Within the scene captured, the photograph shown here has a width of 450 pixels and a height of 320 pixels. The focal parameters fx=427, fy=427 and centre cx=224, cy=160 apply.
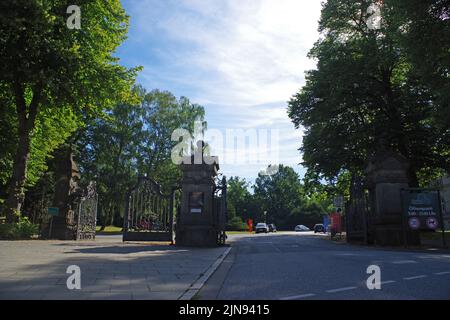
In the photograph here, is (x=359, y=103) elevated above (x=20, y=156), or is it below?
above

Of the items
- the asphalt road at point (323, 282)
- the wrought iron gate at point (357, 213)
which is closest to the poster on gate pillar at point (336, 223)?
the wrought iron gate at point (357, 213)

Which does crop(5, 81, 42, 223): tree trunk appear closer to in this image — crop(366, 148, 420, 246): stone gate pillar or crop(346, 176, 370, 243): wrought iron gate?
crop(346, 176, 370, 243): wrought iron gate

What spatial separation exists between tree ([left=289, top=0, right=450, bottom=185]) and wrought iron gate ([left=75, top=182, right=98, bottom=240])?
16.0 meters

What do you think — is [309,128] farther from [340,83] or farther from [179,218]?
[179,218]

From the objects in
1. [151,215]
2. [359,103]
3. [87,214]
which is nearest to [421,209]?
[359,103]

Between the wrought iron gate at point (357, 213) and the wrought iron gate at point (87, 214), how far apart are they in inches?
590

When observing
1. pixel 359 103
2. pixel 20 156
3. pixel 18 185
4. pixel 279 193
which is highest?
pixel 359 103

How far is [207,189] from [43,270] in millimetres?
11341

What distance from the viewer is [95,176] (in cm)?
5284

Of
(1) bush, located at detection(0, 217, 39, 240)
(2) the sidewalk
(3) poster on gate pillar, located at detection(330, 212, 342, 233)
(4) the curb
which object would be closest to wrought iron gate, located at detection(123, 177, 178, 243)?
(1) bush, located at detection(0, 217, 39, 240)

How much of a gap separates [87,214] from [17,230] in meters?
4.26

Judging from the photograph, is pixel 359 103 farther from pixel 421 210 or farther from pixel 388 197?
pixel 421 210

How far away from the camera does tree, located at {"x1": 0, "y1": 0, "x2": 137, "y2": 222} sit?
19844 millimetres

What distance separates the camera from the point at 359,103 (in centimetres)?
3089
